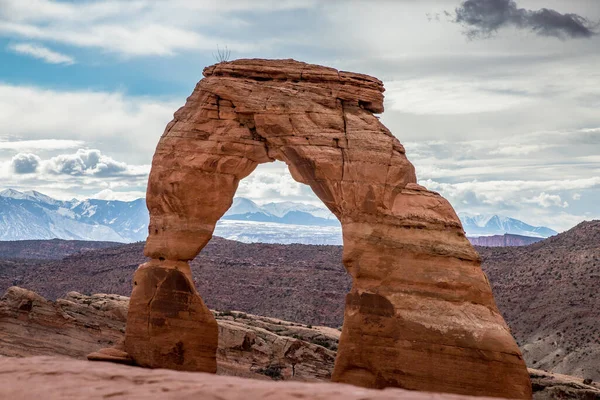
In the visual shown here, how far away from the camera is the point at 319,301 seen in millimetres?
54969

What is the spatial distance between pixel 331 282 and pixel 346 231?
115ft

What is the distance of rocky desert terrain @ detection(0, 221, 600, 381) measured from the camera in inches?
1704

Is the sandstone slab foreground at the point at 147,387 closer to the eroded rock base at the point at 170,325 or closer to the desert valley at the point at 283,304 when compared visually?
the eroded rock base at the point at 170,325

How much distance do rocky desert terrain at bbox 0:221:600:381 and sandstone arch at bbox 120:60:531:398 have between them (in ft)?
56.6

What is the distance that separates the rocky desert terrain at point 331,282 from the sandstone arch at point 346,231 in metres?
17.3

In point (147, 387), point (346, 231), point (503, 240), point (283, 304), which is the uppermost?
point (346, 231)

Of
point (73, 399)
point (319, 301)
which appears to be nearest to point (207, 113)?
point (73, 399)

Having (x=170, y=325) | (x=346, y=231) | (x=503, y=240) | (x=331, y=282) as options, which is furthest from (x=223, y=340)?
(x=503, y=240)

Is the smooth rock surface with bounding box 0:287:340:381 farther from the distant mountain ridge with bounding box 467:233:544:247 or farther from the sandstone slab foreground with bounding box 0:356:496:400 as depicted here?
the distant mountain ridge with bounding box 467:233:544:247

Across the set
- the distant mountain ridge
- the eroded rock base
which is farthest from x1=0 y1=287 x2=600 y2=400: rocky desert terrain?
the distant mountain ridge

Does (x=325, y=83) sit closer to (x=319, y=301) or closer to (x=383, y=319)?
(x=383, y=319)

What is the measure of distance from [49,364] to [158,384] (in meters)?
2.02

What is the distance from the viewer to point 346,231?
944 inches

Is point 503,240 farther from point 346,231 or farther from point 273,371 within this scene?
point 346,231
